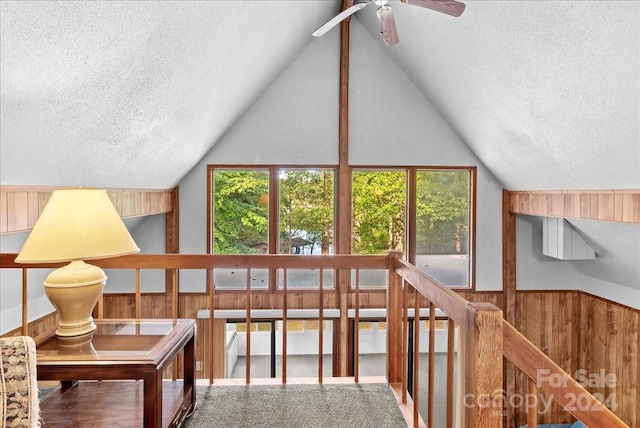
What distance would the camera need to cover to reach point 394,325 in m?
2.64

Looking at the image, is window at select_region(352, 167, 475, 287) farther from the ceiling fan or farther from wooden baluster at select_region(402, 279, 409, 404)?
wooden baluster at select_region(402, 279, 409, 404)

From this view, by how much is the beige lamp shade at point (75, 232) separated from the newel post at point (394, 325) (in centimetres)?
148

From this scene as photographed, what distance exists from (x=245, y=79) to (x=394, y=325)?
285 centimetres

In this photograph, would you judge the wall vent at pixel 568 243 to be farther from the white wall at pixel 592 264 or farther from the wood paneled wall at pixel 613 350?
the wood paneled wall at pixel 613 350

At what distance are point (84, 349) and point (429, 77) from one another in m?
4.36

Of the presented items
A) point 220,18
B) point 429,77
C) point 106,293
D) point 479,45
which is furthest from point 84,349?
point 429,77

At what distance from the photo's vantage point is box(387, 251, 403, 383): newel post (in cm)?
261

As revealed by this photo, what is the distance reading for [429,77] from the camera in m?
4.93

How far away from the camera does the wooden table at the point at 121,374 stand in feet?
5.82

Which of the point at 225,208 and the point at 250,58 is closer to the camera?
the point at 250,58

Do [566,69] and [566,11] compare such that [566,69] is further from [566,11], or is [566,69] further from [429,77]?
[429,77]

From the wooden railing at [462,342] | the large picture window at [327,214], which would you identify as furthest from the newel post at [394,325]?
the large picture window at [327,214]

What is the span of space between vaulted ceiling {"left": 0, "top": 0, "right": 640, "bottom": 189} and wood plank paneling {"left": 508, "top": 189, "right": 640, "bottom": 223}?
0.11 meters

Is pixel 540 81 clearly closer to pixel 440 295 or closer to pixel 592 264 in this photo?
pixel 440 295
